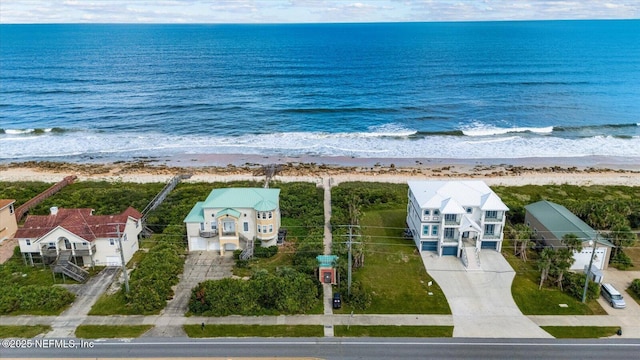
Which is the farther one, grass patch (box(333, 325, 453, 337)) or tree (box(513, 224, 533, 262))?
tree (box(513, 224, 533, 262))

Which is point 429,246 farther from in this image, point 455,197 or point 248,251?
point 248,251

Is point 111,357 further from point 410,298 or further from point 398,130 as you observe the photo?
point 398,130

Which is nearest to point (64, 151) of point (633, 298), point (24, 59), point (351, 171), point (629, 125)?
point (351, 171)

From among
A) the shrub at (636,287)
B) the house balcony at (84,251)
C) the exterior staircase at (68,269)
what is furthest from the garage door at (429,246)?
the exterior staircase at (68,269)

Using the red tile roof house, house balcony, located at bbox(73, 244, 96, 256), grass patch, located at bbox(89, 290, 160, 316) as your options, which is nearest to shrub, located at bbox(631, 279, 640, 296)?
grass patch, located at bbox(89, 290, 160, 316)

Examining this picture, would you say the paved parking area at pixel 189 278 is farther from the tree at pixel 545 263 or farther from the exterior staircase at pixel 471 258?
the tree at pixel 545 263

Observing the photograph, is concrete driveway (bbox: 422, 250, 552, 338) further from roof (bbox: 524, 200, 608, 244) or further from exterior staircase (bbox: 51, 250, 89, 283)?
exterior staircase (bbox: 51, 250, 89, 283)

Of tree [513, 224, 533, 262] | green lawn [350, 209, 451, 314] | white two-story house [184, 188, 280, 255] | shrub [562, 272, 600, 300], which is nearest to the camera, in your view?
green lawn [350, 209, 451, 314]

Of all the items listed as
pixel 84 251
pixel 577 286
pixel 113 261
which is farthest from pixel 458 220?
pixel 84 251
